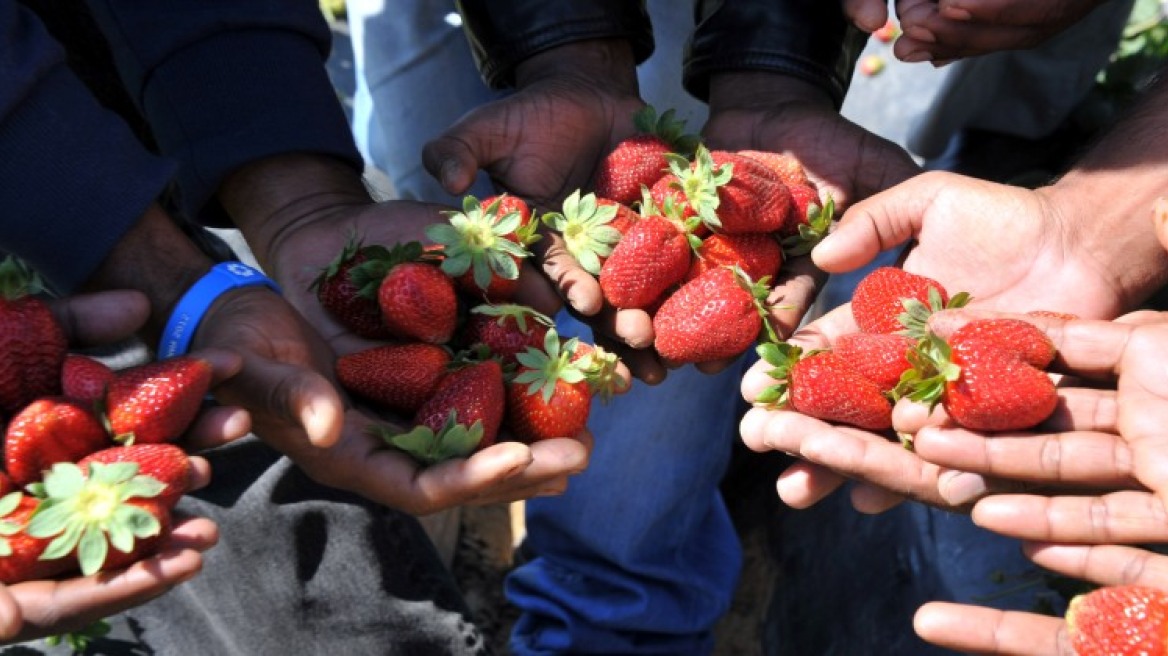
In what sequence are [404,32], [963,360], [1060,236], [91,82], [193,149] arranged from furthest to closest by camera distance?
[404,32] < [91,82] < [193,149] < [1060,236] < [963,360]

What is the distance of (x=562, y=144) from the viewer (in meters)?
2.39

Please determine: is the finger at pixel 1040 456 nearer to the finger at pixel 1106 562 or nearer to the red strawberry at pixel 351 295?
the finger at pixel 1106 562

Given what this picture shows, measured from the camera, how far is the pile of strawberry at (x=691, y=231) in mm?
2004

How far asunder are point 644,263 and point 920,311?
509 millimetres

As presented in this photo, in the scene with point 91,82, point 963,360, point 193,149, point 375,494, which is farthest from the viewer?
point 91,82

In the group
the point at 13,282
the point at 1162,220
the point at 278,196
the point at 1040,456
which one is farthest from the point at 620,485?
the point at 13,282

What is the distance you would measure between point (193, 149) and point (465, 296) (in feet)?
2.27

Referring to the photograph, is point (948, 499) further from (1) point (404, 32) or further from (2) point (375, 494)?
(1) point (404, 32)

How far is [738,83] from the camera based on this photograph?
2.60 m

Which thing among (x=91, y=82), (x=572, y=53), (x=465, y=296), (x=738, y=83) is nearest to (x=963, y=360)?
(x=465, y=296)

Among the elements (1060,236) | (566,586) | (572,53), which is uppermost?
(572,53)

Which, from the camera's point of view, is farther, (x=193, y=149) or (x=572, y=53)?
(x=572, y=53)

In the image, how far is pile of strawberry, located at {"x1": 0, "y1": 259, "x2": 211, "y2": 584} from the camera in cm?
145

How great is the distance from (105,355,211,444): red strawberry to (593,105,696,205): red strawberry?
965 millimetres
